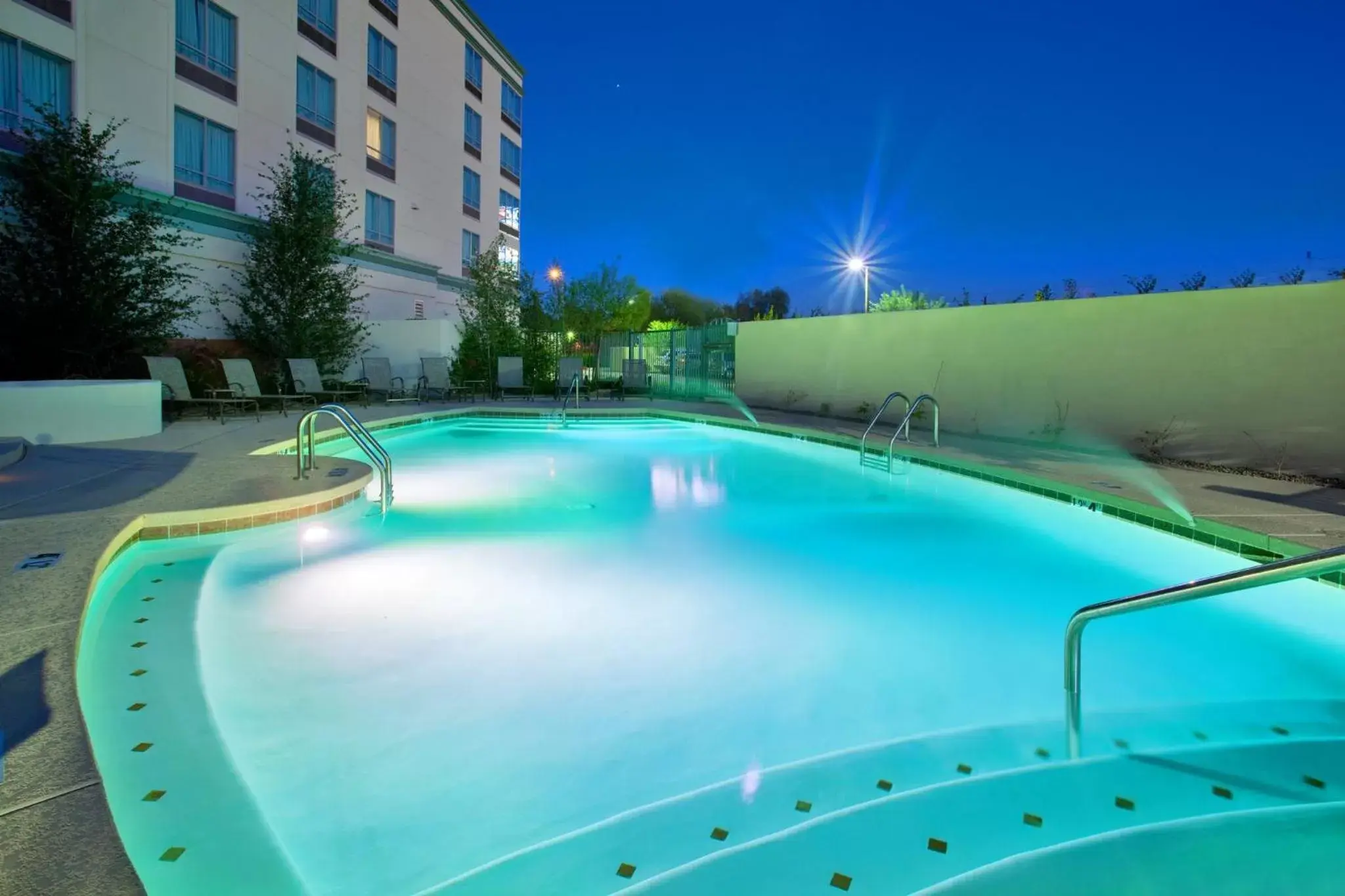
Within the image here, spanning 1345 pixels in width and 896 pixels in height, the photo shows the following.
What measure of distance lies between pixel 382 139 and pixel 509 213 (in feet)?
27.3

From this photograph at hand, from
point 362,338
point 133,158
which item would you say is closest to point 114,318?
point 133,158

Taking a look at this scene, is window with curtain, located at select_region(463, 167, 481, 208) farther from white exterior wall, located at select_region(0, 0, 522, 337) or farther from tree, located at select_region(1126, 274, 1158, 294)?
tree, located at select_region(1126, 274, 1158, 294)

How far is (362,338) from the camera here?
15.3 m

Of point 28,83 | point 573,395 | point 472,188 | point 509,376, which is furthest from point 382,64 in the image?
point 28,83

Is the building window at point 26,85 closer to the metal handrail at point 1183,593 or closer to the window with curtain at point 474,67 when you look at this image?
the metal handrail at point 1183,593

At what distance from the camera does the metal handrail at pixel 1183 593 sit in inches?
70.9

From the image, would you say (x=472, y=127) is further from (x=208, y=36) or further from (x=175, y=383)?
(x=175, y=383)

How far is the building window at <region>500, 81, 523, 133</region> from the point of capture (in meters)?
26.4

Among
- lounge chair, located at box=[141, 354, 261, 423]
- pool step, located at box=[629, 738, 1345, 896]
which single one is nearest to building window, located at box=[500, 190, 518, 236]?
lounge chair, located at box=[141, 354, 261, 423]

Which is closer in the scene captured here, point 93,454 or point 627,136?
point 93,454

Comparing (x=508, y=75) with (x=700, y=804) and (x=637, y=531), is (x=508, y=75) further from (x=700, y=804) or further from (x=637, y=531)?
(x=700, y=804)

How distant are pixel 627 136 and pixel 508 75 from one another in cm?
4620

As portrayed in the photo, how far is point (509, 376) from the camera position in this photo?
1565cm

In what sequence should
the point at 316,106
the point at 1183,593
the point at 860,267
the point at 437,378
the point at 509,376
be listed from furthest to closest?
1. the point at 316,106
2. the point at 509,376
3. the point at 860,267
4. the point at 437,378
5. the point at 1183,593
